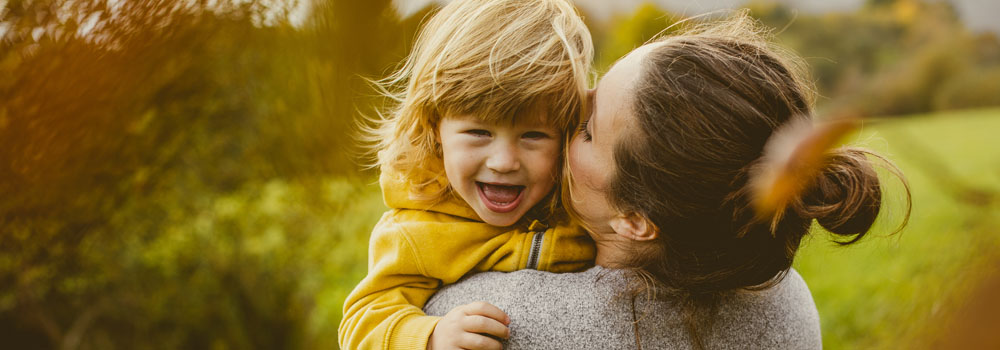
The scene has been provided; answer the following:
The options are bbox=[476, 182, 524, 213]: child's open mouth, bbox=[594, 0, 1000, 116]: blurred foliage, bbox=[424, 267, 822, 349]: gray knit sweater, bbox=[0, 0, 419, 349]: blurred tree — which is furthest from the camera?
bbox=[594, 0, 1000, 116]: blurred foliage

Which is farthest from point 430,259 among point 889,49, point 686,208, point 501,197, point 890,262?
point 889,49

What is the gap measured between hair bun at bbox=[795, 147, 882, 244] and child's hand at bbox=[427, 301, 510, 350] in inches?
25.1

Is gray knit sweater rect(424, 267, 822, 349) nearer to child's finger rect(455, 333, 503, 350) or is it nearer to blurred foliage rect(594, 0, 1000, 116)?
child's finger rect(455, 333, 503, 350)

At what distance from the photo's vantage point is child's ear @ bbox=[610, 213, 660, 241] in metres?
1.37

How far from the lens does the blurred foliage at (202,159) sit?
89 centimetres

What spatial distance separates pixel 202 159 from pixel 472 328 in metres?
2.57

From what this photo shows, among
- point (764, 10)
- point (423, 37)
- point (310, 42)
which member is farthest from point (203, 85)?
point (764, 10)

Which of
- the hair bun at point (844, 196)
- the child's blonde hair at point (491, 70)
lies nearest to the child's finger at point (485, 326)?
the child's blonde hair at point (491, 70)

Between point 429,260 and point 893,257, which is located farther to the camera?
point 893,257

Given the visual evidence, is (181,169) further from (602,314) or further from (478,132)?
(602,314)

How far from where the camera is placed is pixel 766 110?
1245mm

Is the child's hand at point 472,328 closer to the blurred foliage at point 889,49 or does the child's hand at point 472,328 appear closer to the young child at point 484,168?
the young child at point 484,168

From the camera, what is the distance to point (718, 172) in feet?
4.08

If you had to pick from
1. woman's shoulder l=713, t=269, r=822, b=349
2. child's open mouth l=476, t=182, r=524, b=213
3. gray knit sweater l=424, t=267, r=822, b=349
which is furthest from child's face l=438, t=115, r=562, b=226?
woman's shoulder l=713, t=269, r=822, b=349
